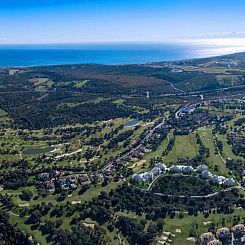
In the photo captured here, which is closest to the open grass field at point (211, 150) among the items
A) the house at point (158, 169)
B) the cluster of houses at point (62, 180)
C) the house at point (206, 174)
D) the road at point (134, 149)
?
the house at point (206, 174)

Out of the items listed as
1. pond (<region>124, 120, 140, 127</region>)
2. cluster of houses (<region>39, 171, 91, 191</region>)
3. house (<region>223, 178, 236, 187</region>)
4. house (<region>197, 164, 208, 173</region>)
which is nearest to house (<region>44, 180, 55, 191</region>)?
cluster of houses (<region>39, 171, 91, 191</region>)

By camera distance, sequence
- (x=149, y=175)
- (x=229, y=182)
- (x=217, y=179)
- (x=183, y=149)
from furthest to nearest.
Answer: (x=183, y=149)
(x=149, y=175)
(x=217, y=179)
(x=229, y=182)

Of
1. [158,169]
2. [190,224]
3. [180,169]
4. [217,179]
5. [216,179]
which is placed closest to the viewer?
[190,224]

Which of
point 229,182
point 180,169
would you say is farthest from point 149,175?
point 229,182

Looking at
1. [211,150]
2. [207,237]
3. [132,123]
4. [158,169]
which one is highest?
[132,123]

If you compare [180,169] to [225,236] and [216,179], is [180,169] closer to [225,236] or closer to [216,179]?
[216,179]

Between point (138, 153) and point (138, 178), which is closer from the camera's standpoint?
point (138, 178)

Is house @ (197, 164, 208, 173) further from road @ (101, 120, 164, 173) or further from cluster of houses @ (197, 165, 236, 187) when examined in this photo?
road @ (101, 120, 164, 173)
